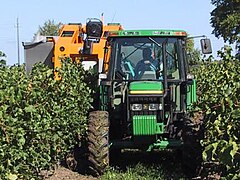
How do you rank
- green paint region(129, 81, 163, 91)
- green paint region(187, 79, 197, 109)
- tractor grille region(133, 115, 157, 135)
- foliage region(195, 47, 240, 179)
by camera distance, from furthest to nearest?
1. green paint region(187, 79, 197, 109)
2. green paint region(129, 81, 163, 91)
3. tractor grille region(133, 115, 157, 135)
4. foliage region(195, 47, 240, 179)

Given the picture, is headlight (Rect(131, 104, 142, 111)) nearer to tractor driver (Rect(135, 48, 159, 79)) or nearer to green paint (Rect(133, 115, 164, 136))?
green paint (Rect(133, 115, 164, 136))

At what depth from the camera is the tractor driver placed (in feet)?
33.3

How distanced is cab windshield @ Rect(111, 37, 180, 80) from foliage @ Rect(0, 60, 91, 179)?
105 cm

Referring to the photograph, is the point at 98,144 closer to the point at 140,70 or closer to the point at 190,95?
the point at 140,70

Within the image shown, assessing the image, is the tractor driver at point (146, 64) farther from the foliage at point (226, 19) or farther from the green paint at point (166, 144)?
the foliage at point (226, 19)

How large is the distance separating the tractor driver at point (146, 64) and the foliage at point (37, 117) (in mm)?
1281

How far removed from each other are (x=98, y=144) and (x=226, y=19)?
142ft

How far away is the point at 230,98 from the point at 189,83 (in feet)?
11.4

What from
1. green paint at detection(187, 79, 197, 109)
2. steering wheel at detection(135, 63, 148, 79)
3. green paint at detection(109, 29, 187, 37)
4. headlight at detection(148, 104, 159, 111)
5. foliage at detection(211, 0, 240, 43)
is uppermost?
foliage at detection(211, 0, 240, 43)

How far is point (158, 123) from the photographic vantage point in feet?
32.1

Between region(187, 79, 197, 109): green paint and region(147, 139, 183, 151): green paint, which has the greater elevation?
region(187, 79, 197, 109): green paint

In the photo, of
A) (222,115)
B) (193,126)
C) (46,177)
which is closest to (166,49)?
(193,126)

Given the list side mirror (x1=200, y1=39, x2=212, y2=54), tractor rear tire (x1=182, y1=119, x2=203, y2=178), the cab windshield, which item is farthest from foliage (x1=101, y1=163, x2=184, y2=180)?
side mirror (x1=200, y1=39, x2=212, y2=54)

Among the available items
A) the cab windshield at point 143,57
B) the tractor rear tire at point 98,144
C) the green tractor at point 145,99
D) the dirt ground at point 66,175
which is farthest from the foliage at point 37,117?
the cab windshield at point 143,57
